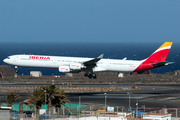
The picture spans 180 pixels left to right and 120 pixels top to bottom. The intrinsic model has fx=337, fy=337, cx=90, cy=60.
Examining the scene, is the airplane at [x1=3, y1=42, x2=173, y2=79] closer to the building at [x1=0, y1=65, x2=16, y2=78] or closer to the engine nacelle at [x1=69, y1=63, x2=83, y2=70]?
the engine nacelle at [x1=69, y1=63, x2=83, y2=70]

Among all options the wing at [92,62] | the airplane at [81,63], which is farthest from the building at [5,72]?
the wing at [92,62]

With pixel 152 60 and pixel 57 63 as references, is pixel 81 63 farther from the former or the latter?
pixel 152 60

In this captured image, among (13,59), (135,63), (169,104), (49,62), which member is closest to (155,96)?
(169,104)

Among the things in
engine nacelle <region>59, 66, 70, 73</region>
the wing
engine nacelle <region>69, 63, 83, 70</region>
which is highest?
the wing

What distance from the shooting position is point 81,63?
76250mm

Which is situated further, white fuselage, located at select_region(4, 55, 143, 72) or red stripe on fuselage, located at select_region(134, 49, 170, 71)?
red stripe on fuselage, located at select_region(134, 49, 170, 71)

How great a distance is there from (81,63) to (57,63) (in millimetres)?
5430

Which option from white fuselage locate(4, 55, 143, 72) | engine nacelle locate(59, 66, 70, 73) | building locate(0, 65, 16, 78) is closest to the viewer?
engine nacelle locate(59, 66, 70, 73)

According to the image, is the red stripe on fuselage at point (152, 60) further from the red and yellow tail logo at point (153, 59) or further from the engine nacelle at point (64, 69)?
the engine nacelle at point (64, 69)

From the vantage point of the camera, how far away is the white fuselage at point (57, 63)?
74.7m

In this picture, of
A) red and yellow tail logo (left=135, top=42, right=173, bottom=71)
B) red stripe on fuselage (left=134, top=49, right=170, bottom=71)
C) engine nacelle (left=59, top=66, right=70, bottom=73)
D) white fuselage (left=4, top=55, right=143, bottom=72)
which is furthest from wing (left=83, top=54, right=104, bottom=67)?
red and yellow tail logo (left=135, top=42, right=173, bottom=71)

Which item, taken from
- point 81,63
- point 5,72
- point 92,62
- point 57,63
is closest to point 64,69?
point 57,63

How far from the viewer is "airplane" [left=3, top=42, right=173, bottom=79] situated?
7462 cm

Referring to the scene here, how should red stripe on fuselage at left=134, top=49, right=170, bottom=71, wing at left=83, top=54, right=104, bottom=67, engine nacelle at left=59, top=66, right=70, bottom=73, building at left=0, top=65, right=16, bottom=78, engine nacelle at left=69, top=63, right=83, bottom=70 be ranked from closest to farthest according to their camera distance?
1. engine nacelle at left=59, top=66, right=70, bottom=73
2. engine nacelle at left=69, top=63, right=83, bottom=70
3. wing at left=83, top=54, right=104, bottom=67
4. red stripe on fuselage at left=134, top=49, right=170, bottom=71
5. building at left=0, top=65, right=16, bottom=78
